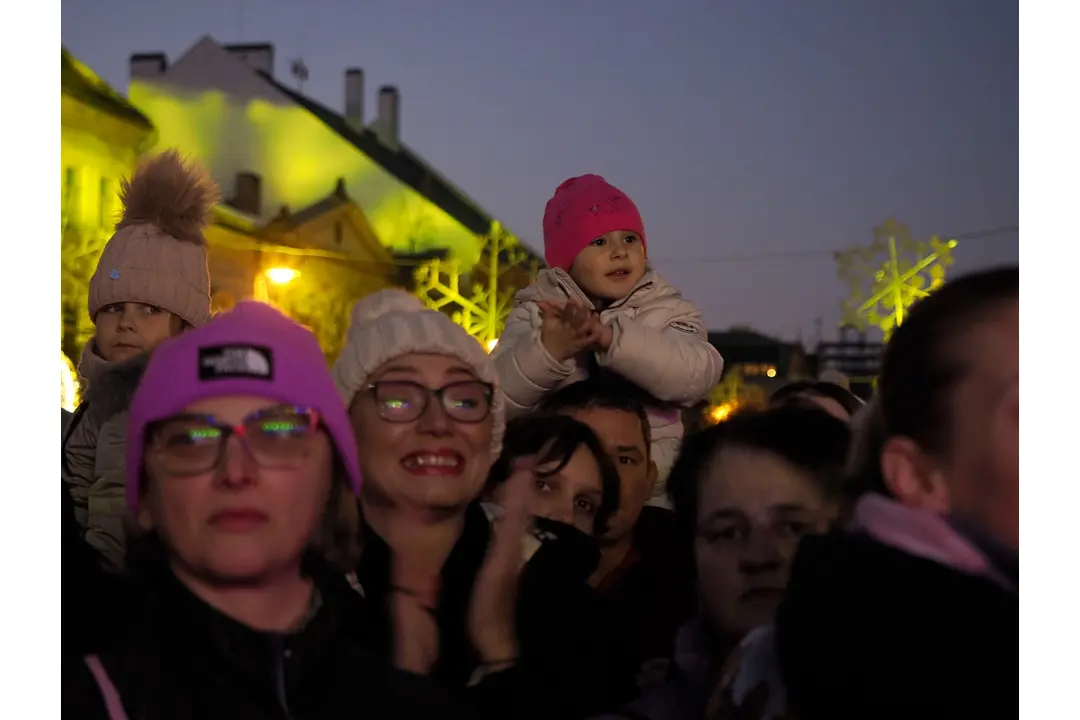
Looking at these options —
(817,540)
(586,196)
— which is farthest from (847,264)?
(817,540)

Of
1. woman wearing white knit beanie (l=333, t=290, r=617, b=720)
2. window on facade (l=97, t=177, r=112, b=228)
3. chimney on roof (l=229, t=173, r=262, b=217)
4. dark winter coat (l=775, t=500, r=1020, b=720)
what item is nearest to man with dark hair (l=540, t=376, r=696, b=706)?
woman wearing white knit beanie (l=333, t=290, r=617, b=720)

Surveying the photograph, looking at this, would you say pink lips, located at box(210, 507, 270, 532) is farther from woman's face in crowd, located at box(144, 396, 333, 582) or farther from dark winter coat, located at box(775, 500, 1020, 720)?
dark winter coat, located at box(775, 500, 1020, 720)

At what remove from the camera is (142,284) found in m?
2.25

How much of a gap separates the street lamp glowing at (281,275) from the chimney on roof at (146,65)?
18.7 inches

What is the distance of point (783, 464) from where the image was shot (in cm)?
211

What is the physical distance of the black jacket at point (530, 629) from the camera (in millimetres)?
1964

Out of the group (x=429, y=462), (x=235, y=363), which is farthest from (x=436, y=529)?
(x=235, y=363)

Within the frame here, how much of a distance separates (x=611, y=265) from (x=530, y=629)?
32.5 inches

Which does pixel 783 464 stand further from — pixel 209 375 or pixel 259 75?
pixel 259 75

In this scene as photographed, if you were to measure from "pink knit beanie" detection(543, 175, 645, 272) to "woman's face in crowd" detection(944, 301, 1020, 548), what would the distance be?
810mm

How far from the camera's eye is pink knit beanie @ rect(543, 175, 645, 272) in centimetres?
239

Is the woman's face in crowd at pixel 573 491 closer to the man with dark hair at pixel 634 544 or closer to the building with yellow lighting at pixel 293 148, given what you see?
the man with dark hair at pixel 634 544

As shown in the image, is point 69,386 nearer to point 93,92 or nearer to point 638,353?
point 93,92
